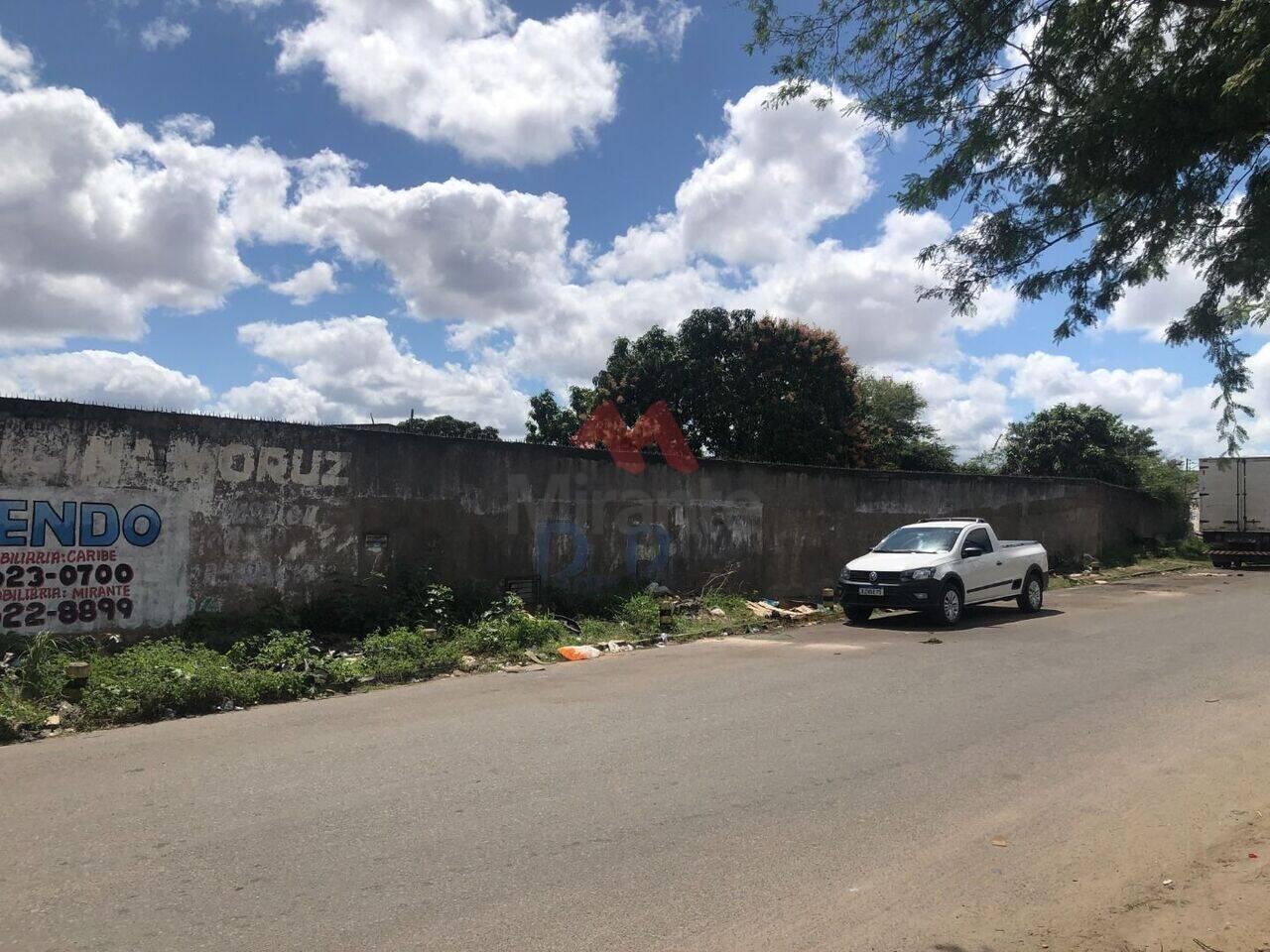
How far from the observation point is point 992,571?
14664 mm

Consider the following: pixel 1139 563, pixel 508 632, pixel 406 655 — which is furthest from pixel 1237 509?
pixel 406 655

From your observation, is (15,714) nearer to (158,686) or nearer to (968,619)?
(158,686)

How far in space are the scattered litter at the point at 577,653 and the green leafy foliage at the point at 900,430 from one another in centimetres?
2686

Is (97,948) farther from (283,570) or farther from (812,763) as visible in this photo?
Result: (283,570)

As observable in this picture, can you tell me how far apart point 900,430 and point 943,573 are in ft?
111

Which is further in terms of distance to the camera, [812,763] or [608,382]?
[608,382]

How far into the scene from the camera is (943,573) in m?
13.6

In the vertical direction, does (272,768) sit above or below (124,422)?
below

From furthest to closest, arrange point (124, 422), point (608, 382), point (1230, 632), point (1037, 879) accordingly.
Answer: point (608, 382), point (1230, 632), point (124, 422), point (1037, 879)

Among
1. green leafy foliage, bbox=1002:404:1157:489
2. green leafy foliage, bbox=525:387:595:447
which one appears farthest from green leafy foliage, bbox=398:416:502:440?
green leafy foliage, bbox=1002:404:1157:489

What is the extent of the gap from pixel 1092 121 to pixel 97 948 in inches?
251

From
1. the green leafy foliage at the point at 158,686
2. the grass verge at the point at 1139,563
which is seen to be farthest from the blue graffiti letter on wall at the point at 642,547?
the grass verge at the point at 1139,563

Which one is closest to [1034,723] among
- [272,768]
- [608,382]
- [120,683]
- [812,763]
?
[812,763]

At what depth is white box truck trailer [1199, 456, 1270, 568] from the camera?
82.0ft
